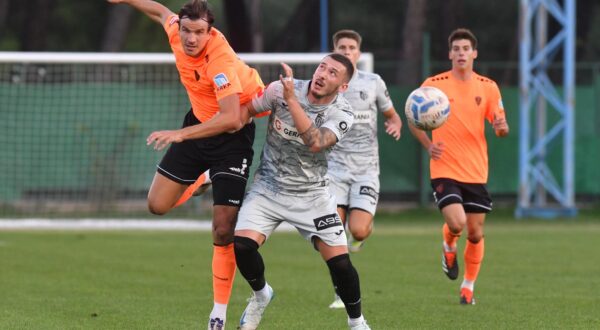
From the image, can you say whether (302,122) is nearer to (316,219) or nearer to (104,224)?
(316,219)

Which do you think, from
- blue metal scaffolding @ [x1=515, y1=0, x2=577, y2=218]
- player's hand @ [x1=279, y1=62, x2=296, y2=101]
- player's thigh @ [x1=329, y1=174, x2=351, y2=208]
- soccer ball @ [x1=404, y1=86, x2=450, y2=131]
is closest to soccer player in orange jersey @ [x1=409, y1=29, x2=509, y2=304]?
player's thigh @ [x1=329, y1=174, x2=351, y2=208]

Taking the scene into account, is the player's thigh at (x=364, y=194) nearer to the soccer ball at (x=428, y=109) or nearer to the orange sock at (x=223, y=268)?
the soccer ball at (x=428, y=109)

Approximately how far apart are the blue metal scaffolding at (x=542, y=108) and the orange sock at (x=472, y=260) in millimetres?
10300

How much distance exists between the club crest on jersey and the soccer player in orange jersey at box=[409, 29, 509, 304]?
2826 mm

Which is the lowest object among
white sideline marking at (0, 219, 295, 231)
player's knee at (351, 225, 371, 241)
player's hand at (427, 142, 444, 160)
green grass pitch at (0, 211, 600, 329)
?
white sideline marking at (0, 219, 295, 231)

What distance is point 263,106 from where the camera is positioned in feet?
27.3

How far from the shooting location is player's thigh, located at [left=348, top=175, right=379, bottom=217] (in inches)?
421

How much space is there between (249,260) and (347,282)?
71cm

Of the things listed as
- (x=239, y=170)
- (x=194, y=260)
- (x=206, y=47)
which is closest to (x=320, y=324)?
(x=239, y=170)

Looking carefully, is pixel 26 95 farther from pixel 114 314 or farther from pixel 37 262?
pixel 114 314

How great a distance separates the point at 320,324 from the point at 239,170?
4.49 ft

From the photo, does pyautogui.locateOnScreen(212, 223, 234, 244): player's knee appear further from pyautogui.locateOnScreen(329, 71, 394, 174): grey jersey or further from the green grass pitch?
pyautogui.locateOnScreen(329, 71, 394, 174): grey jersey

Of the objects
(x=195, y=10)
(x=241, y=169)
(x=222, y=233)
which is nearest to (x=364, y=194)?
(x=241, y=169)

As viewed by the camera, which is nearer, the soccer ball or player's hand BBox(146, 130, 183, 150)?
player's hand BBox(146, 130, 183, 150)
